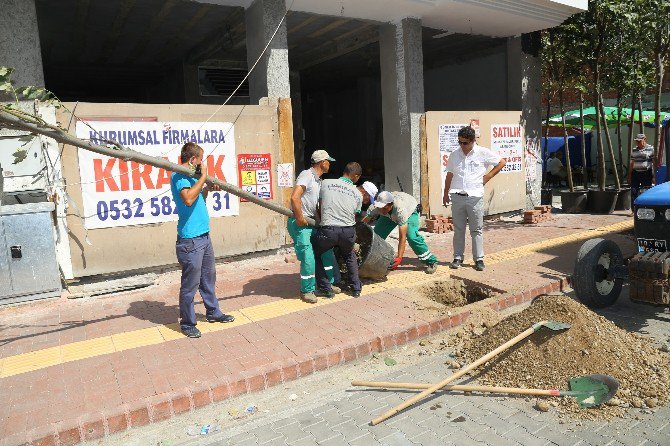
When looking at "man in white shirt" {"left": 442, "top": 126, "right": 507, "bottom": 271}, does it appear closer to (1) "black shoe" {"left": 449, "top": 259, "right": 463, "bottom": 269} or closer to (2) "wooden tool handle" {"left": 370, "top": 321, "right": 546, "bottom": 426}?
(1) "black shoe" {"left": 449, "top": 259, "right": 463, "bottom": 269}

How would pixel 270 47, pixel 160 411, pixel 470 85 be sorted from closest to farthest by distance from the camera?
1. pixel 160 411
2. pixel 270 47
3. pixel 470 85

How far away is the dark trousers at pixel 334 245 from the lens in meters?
5.48

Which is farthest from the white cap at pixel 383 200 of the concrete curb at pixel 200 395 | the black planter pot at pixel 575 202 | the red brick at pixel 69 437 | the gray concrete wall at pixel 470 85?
the black planter pot at pixel 575 202

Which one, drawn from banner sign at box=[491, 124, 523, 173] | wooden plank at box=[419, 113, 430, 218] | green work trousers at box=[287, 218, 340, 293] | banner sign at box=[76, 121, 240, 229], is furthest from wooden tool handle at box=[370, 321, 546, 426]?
banner sign at box=[491, 124, 523, 173]

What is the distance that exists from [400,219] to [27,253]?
4664mm

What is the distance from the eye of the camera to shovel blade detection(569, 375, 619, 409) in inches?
134

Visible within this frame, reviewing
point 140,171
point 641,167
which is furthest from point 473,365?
point 641,167

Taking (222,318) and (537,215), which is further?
(537,215)

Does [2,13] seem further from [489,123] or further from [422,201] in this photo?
[489,123]

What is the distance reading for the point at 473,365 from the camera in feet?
12.2

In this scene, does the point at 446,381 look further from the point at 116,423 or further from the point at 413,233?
the point at 413,233

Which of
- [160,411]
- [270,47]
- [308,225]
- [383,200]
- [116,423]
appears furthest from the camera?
[270,47]

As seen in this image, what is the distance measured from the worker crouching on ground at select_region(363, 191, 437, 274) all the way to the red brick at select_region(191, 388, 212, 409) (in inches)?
126

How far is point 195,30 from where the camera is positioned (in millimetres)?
10758
